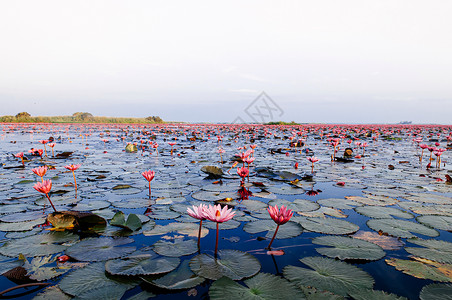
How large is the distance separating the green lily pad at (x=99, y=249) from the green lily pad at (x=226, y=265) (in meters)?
0.61

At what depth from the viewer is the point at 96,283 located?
4.99 ft

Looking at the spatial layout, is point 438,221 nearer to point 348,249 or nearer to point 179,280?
point 348,249

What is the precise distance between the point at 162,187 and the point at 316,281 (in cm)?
300

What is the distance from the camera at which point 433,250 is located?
6.41ft

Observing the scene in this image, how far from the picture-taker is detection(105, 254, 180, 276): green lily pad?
5.22 ft

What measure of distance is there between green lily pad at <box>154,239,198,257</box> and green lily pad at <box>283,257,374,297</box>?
753mm

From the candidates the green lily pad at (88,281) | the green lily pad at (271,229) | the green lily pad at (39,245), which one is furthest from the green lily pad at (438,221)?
the green lily pad at (39,245)

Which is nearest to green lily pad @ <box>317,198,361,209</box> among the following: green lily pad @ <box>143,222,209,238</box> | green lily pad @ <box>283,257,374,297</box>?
green lily pad @ <box>283,257,374,297</box>

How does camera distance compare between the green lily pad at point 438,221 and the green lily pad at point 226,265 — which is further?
the green lily pad at point 438,221

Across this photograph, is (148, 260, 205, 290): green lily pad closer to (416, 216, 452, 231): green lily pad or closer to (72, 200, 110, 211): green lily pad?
(72, 200, 110, 211): green lily pad

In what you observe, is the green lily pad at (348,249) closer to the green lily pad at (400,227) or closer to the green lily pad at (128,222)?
the green lily pad at (400,227)

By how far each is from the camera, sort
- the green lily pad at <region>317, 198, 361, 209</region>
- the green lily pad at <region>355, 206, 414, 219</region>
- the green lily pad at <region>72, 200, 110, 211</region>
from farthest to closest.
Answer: the green lily pad at <region>317, 198, 361, 209</region>, the green lily pad at <region>72, 200, 110, 211</region>, the green lily pad at <region>355, 206, 414, 219</region>

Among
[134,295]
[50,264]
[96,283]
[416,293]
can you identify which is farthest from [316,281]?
[50,264]

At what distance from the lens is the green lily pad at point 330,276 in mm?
1501
